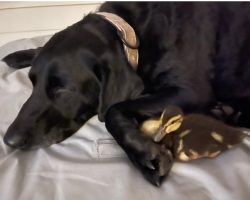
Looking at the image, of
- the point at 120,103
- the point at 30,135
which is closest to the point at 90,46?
the point at 120,103

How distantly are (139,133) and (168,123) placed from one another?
8 cm

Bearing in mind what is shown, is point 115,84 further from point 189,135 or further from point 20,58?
point 20,58

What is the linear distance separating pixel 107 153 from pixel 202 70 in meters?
0.41

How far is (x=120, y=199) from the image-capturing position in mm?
1094

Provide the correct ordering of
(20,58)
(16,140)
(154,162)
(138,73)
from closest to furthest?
(154,162) < (16,140) < (138,73) < (20,58)

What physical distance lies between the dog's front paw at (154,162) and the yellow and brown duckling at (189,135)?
0.11ft

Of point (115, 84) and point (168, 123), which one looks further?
point (115, 84)

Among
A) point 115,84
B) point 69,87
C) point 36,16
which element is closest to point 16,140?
point 69,87

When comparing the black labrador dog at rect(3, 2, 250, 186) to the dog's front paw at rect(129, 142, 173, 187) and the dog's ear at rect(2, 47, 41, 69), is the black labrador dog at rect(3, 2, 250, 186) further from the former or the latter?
the dog's ear at rect(2, 47, 41, 69)

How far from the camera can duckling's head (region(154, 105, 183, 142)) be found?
119cm

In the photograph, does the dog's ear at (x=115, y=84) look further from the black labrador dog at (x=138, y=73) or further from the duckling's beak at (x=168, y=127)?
the duckling's beak at (x=168, y=127)

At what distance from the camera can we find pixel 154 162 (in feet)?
3.80

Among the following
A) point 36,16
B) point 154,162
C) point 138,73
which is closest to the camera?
point 154,162

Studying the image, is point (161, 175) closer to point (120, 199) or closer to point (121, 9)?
point (120, 199)
